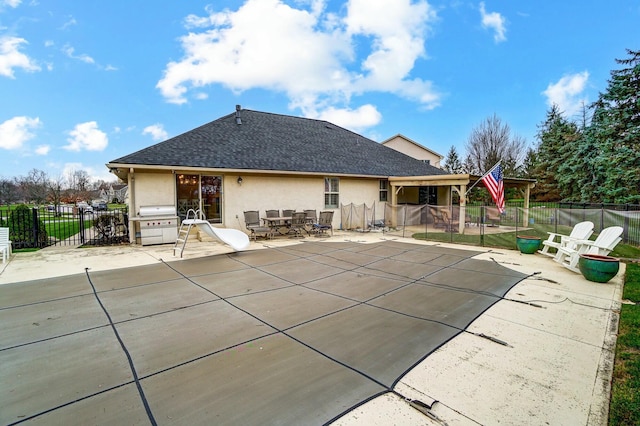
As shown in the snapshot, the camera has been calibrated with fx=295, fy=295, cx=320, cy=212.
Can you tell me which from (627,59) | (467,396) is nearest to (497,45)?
(627,59)

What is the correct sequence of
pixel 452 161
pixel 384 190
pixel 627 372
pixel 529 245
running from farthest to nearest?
pixel 452 161
pixel 384 190
pixel 529 245
pixel 627 372

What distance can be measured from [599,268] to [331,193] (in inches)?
393

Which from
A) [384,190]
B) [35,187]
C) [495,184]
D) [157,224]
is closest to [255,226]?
[157,224]

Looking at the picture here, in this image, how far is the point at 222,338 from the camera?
349 centimetres

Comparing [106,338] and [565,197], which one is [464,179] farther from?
[565,197]

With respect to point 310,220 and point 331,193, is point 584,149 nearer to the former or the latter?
point 331,193

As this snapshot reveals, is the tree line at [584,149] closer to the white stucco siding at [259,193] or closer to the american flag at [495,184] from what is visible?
the american flag at [495,184]

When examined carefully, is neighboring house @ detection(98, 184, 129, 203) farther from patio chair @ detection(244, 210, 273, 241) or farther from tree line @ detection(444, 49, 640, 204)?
tree line @ detection(444, 49, 640, 204)

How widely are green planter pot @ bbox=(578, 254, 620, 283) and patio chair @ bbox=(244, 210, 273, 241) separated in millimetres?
8834

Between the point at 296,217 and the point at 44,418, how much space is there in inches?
381

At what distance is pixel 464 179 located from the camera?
11.8m

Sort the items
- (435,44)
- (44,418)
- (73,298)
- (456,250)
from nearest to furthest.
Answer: (44,418)
(73,298)
(456,250)
(435,44)

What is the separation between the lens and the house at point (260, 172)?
33.3 ft

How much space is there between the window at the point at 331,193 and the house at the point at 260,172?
0.05 metres
